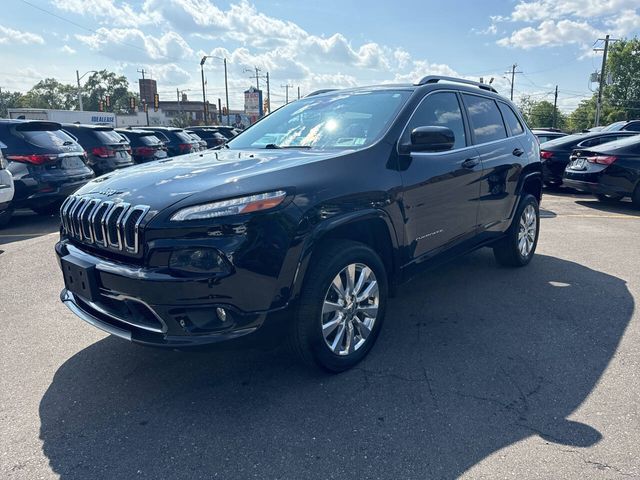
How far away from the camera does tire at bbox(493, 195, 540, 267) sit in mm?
5199

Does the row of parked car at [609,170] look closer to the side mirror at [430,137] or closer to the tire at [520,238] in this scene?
the tire at [520,238]

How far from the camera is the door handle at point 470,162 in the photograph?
4.11 metres

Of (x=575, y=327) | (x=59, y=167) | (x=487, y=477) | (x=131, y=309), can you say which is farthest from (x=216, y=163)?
(x=59, y=167)

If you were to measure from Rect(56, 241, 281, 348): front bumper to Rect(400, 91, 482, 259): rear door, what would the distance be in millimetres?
1440

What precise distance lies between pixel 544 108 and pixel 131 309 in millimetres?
110975

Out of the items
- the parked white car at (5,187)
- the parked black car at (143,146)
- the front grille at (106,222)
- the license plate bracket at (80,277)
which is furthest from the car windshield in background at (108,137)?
the license plate bracket at (80,277)

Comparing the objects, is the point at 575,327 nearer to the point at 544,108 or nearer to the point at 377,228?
the point at 377,228

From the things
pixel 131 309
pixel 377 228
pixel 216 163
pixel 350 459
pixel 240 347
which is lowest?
pixel 350 459

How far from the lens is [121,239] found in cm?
261

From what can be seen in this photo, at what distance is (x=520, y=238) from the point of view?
5355mm

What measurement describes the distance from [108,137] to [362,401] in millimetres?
9712

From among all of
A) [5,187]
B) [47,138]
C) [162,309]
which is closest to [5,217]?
[5,187]

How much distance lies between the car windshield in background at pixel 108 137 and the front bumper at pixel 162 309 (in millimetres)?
8725

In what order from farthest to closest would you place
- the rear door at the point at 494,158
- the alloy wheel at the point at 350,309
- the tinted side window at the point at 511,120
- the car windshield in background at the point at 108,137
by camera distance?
the car windshield in background at the point at 108,137, the tinted side window at the point at 511,120, the rear door at the point at 494,158, the alloy wheel at the point at 350,309
